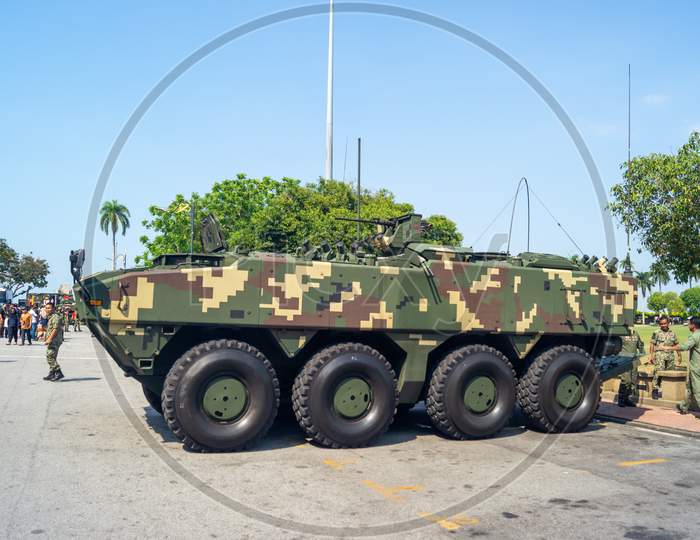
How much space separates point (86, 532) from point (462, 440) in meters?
5.30

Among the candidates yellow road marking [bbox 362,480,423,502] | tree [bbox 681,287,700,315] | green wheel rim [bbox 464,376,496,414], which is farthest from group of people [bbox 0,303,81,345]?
tree [bbox 681,287,700,315]

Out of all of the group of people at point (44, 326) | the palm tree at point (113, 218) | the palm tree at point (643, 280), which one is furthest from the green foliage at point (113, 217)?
the palm tree at point (643, 280)

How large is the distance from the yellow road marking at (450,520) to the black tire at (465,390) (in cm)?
316

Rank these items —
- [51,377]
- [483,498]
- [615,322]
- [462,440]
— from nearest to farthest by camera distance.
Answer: [483,498] < [462,440] < [615,322] < [51,377]

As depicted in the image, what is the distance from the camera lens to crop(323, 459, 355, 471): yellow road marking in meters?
7.29

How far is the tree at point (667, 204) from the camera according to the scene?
53.3 ft

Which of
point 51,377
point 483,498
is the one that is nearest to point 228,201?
point 51,377

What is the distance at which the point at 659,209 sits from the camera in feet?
54.2

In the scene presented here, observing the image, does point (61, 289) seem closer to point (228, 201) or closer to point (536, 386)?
point (536, 386)

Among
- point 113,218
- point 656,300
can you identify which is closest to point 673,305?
point 656,300

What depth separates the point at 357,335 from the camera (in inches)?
347

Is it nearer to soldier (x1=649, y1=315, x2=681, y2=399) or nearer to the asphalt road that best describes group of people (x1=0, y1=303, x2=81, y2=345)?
the asphalt road

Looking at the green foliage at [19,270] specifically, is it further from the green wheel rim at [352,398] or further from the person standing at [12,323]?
the green wheel rim at [352,398]

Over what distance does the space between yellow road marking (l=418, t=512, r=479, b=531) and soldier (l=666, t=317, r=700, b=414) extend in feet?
23.2
